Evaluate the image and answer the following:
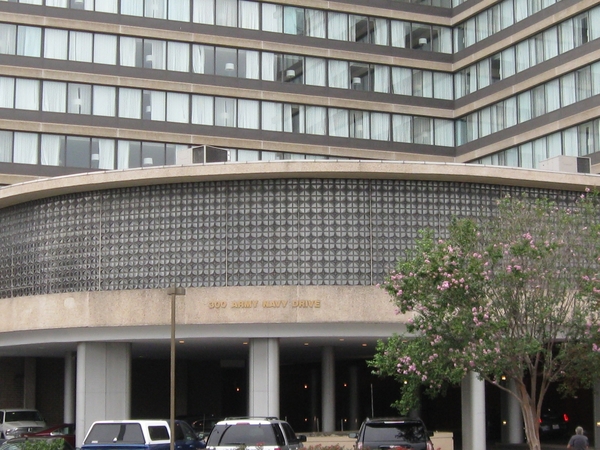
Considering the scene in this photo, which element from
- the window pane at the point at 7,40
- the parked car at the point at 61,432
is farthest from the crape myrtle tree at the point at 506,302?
the window pane at the point at 7,40

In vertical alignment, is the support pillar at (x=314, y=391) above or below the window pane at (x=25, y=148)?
below

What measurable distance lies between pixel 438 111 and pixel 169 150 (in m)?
18.1

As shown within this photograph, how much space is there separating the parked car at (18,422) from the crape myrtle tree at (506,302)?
19575mm

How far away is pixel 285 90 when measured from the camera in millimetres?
66062

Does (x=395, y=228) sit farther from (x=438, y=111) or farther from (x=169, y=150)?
(x=438, y=111)

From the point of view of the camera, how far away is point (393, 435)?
26.7 meters

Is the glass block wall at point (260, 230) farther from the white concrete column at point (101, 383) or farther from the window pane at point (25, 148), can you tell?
the window pane at point (25, 148)

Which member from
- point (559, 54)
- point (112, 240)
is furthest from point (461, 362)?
point (559, 54)

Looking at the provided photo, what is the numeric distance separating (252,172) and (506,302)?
11443 mm

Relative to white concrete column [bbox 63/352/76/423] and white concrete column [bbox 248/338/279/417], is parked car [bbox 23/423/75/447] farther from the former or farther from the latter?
white concrete column [bbox 248/338/279/417]

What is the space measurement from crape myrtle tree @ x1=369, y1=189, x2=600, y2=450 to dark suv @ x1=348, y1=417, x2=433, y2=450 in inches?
47.2

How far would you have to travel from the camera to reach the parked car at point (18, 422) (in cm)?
4153

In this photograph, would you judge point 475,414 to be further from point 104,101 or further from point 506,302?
point 104,101

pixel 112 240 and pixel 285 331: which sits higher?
pixel 112 240
